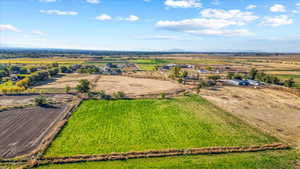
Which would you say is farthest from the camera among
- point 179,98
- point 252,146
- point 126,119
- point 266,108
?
point 179,98

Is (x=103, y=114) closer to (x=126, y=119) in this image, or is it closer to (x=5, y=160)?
(x=126, y=119)

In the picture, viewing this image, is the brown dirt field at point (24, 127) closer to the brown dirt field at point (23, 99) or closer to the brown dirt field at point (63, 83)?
the brown dirt field at point (23, 99)

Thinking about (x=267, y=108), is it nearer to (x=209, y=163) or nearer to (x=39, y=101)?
(x=209, y=163)

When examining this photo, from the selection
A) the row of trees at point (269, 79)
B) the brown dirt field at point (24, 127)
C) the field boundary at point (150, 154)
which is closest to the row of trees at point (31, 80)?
the brown dirt field at point (24, 127)

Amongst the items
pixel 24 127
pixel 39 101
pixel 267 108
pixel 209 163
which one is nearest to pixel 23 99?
pixel 39 101

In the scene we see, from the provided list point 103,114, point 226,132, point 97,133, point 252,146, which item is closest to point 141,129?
point 97,133
